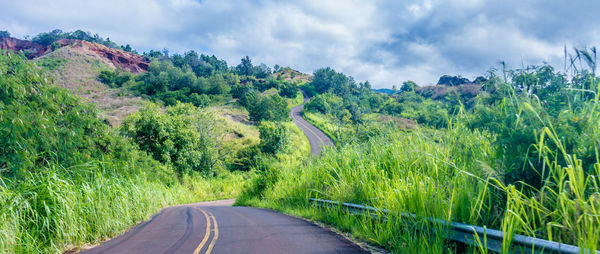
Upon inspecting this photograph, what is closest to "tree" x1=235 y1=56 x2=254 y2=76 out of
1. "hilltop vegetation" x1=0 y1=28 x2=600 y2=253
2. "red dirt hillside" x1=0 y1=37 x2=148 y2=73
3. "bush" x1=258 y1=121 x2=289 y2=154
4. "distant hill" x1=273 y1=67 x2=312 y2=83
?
"distant hill" x1=273 y1=67 x2=312 y2=83

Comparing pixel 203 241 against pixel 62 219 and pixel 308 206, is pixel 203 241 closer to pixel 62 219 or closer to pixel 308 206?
pixel 62 219

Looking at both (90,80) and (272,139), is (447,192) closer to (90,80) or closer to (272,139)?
(272,139)

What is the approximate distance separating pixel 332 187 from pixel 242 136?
44.5 m

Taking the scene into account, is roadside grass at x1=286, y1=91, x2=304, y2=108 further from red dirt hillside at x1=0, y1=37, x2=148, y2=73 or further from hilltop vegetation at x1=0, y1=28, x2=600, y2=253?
hilltop vegetation at x1=0, y1=28, x2=600, y2=253

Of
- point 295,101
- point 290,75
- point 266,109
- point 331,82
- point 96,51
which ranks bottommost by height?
point 266,109

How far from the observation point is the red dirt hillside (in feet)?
417

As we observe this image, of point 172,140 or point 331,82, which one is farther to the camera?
point 331,82

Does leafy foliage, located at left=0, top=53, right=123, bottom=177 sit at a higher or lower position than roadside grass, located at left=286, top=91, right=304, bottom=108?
lower

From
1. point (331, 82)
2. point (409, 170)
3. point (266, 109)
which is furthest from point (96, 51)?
point (409, 170)

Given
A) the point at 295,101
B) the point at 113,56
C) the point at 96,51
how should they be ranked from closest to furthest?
the point at 295,101 → the point at 96,51 → the point at 113,56

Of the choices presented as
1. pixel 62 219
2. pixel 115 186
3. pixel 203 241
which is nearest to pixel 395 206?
pixel 203 241

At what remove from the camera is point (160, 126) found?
30641mm

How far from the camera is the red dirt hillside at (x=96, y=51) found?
127062mm

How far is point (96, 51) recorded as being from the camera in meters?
128
